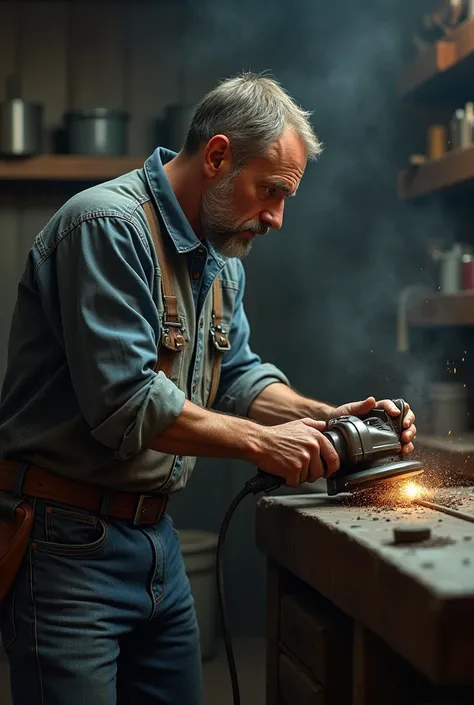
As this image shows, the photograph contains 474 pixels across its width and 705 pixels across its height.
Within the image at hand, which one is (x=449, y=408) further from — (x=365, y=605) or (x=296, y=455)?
(x=365, y=605)

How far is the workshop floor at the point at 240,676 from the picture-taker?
3.38 metres

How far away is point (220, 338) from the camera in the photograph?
2148 mm

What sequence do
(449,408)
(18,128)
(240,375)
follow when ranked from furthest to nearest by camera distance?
1. (18,128)
2. (449,408)
3. (240,375)

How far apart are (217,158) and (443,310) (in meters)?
1.77

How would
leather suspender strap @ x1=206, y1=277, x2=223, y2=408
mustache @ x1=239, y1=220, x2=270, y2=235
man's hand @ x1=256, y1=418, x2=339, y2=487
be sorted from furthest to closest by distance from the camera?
leather suspender strap @ x1=206, y1=277, x2=223, y2=408, mustache @ x1=239, y1=220, x2=270, y2=235, man's hand @ x1=256, y1=418, x2=339, y2=487

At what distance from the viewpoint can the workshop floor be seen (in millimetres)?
3381

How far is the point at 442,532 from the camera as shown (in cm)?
154

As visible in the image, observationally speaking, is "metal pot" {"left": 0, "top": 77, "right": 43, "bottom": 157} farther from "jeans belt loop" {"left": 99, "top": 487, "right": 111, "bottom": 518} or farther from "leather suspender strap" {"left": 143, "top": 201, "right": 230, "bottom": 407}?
"jeans belt loop" {"left": 99, "top": 487, "right": 111, "bottom": 518}

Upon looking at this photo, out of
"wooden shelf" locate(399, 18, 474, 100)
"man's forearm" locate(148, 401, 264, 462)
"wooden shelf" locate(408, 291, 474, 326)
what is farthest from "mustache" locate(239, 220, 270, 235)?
"wooden shelf" locate(399, 18, 474, 100)

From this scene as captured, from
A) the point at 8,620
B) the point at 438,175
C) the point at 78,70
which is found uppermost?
the point at 78,70

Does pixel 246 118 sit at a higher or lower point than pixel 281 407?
higher

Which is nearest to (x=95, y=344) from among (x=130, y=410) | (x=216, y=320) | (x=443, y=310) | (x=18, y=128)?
(x=130, y=410)

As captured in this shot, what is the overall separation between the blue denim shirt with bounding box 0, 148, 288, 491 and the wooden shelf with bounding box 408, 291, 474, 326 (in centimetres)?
164

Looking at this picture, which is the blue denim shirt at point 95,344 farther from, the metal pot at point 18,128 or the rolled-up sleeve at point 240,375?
the metal pot at point 18,128
